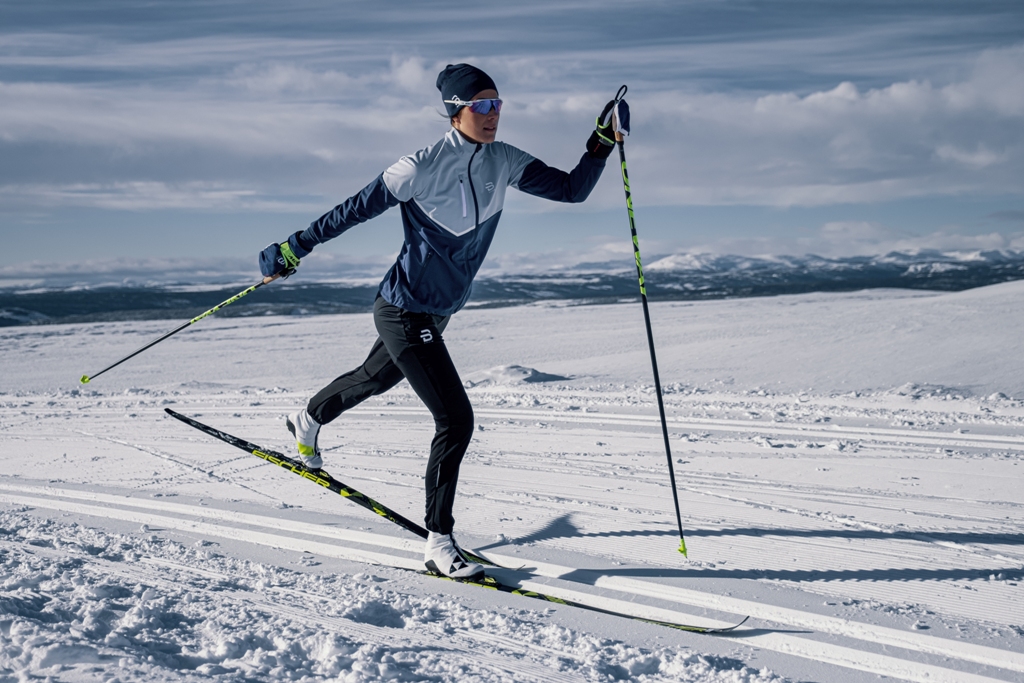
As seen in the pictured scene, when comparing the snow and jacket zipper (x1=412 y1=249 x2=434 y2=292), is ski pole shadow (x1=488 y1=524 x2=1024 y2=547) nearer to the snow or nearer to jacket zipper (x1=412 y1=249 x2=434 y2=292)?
the snow

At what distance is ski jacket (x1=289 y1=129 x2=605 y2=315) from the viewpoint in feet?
10.5

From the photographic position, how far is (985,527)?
3.68m

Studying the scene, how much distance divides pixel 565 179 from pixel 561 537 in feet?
5.57

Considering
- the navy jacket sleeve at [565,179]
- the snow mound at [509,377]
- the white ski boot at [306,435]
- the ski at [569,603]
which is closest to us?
the ski at [569,603]

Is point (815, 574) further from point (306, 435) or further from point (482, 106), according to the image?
point (306, 435)

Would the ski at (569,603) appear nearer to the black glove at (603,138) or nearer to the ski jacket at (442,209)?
the ski jacket at (442,209)

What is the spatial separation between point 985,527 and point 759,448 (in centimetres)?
194

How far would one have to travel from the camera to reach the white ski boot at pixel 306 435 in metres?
4.18

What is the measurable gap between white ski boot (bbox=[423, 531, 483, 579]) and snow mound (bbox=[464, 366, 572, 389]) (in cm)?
590

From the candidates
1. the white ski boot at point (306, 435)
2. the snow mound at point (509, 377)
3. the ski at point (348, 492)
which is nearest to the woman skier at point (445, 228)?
the ski at point (348, 492)

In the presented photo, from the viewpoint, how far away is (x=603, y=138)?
3.44m

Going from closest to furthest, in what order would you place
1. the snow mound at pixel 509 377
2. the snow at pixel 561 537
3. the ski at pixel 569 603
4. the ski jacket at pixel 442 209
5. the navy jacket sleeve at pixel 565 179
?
the snow at pixel 561 537, the ski at pixel 569 603, the ski jacket at pixel 442 209, the navy jacket sleeve at pixel 565 179, the snow mound at pixel 509 377

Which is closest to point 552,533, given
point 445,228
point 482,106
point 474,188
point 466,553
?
point 466,553

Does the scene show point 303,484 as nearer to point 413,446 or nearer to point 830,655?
point 413,446
